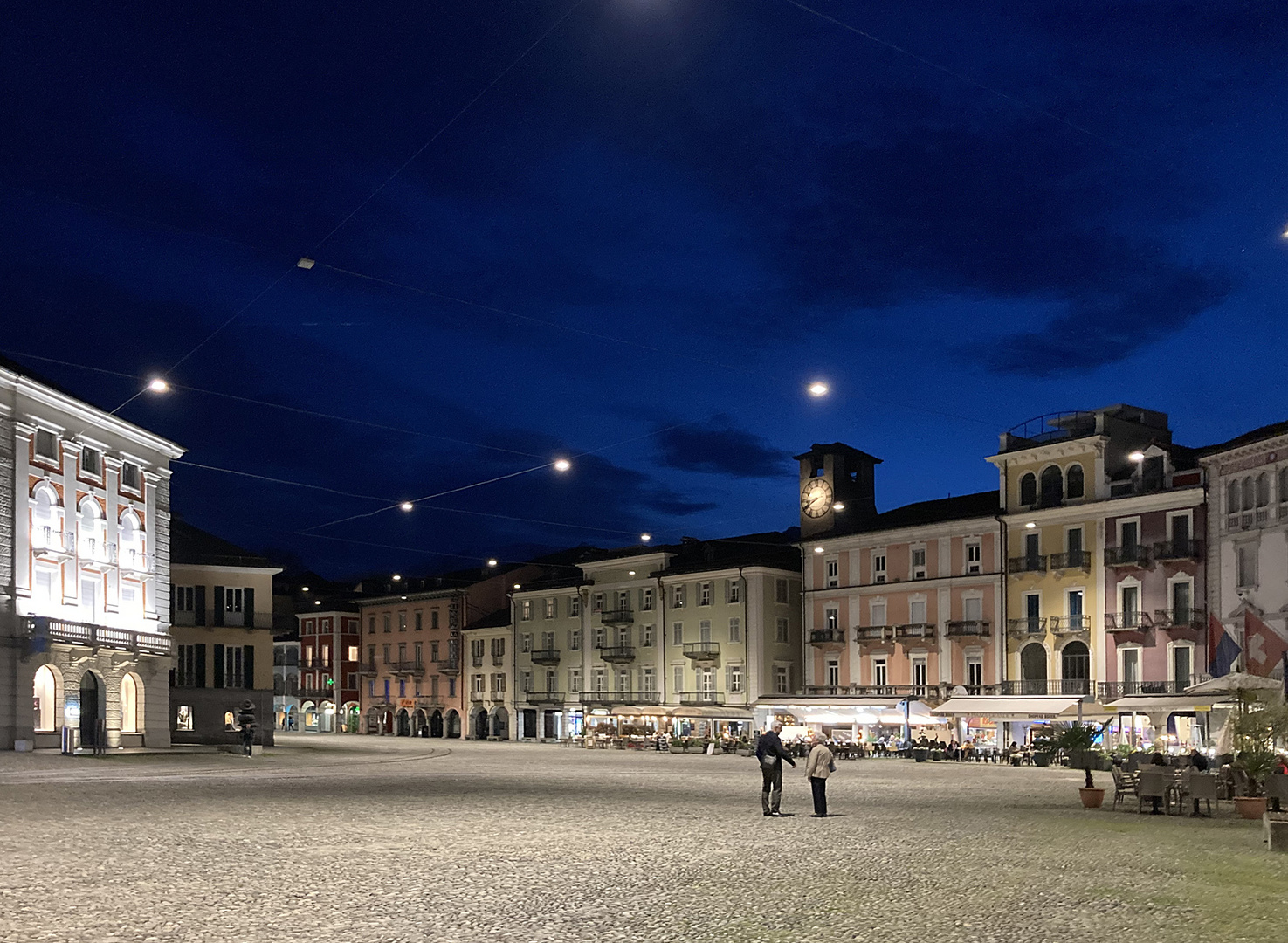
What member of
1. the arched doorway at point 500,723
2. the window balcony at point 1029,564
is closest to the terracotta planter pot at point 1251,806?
the window balcony at point 1029,564

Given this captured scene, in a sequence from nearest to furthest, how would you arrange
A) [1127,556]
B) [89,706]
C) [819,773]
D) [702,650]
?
[819,773]
[89,706]
[1127,556]
[702,650]

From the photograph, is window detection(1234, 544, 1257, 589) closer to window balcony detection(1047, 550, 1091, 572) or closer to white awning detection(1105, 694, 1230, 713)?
white awning detection(1105, 694, 1230, 713)

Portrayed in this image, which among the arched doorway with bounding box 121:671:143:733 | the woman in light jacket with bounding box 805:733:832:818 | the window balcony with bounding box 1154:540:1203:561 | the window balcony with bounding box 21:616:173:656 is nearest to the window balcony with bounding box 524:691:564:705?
the window balcony with bounding box 21:616:173:656

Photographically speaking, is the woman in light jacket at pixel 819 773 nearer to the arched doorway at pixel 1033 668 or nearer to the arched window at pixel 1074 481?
the arched doorway at pixel 1033 668

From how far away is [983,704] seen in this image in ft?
174

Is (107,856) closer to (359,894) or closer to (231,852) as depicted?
(231,852)

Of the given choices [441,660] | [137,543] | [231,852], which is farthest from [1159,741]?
[441,660]

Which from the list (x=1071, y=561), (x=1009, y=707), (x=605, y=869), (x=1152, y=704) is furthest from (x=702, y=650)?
(x=605, y=869)

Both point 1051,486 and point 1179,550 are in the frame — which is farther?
point 1051,486

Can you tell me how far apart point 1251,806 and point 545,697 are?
220 ft

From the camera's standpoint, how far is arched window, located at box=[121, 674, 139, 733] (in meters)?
49.6

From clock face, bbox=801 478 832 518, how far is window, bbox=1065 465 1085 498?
1494 centimetres

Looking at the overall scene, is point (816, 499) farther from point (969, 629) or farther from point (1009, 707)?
point (1009, 707)

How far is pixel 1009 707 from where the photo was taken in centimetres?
5228
